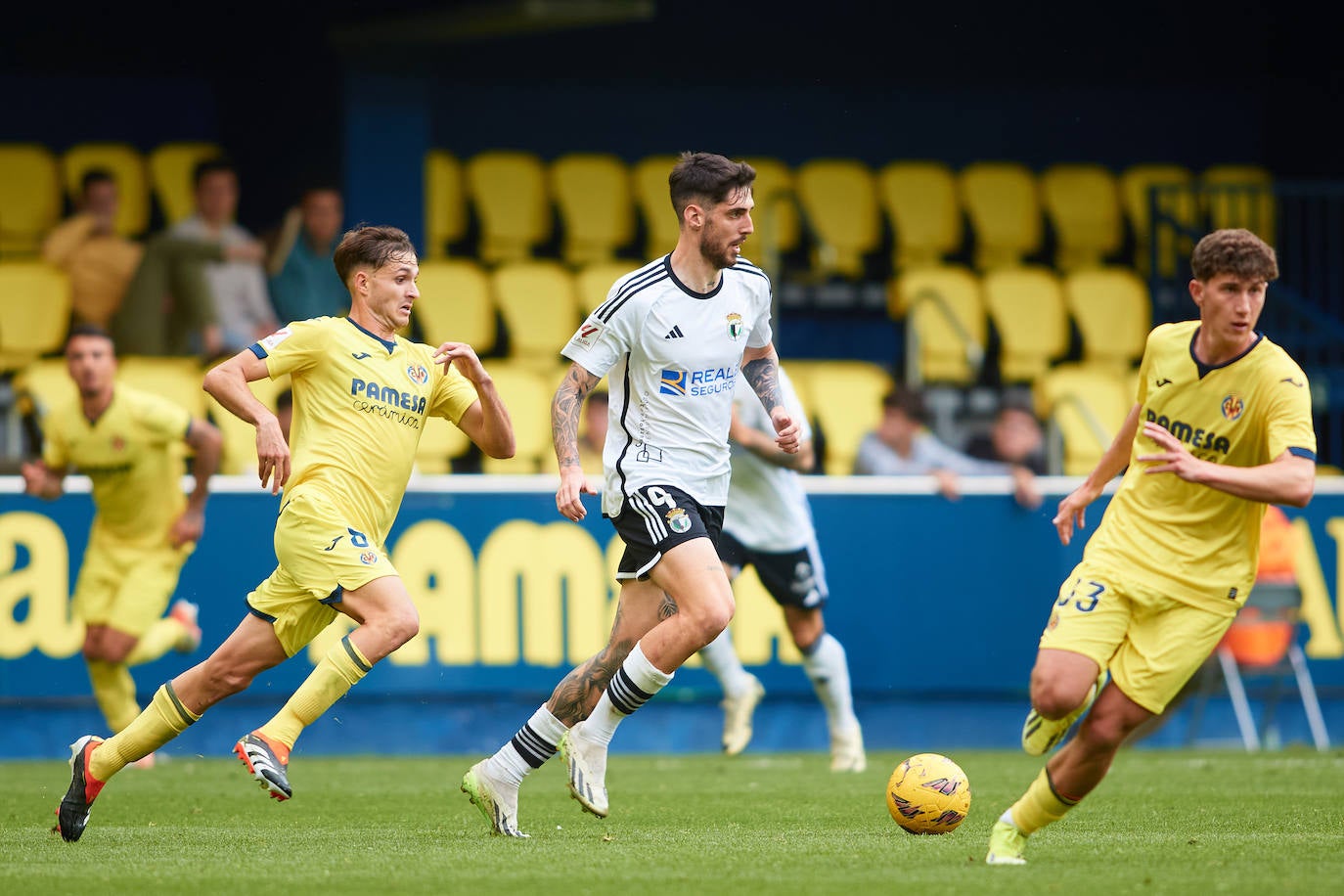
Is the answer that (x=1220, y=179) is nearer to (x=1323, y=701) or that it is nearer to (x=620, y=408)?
(x=1323, y=701)

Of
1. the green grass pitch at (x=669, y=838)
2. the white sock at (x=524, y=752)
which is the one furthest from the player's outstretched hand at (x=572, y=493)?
the green grass pitch at (x=669, y=838)

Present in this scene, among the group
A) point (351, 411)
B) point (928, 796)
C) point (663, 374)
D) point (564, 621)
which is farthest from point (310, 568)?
point (564, 621)

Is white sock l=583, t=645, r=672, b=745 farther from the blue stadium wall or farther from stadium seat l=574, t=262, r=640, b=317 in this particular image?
stadium seat l=574, t=262, r=640, b=317

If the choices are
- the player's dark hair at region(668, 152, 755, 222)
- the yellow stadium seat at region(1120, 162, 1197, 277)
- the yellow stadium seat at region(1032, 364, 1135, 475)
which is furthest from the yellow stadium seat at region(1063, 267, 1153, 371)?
the player's dark hair at region(668, 152, 755, 222)

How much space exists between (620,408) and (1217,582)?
2320mm

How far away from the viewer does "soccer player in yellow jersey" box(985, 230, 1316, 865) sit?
6.04m

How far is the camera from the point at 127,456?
10805mm

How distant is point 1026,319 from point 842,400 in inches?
98.1

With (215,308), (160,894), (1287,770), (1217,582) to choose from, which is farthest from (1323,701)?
(160,894)

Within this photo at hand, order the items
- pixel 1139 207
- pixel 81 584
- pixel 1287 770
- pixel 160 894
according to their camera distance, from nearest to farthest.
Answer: pixel 160 894, pixel 1287 770, pixel 81 584, pixel 1139 207

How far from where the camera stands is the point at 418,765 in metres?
11.1

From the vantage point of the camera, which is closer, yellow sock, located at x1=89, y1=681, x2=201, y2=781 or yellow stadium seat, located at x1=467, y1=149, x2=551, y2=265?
yellow sock, located at x1=89, y1=681, x2=201, y2=781

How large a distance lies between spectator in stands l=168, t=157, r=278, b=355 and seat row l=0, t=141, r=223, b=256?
1.60 m

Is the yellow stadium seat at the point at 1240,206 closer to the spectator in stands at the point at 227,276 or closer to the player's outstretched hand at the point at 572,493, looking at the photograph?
the spectator in stands at the point at 227,276
